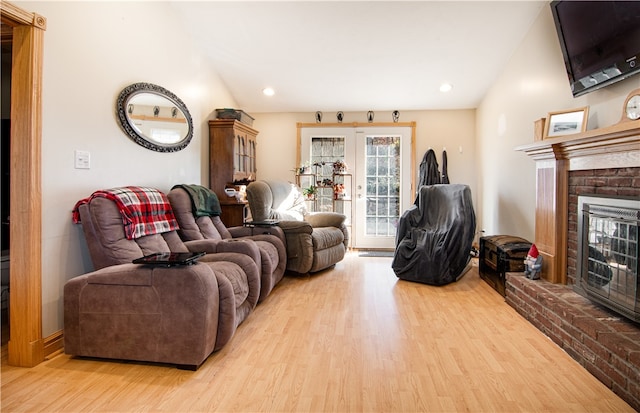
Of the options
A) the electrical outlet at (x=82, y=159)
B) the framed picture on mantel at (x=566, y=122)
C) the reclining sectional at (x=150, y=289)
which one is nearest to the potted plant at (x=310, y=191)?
the reclining sectional at (x=150, y=289)

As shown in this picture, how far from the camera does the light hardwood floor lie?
5.65 feet

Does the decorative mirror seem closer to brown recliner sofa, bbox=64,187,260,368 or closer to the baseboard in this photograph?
brown recliner sofa, bbox=64,187,260,368

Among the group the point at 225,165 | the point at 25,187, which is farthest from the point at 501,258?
the point at 25,187

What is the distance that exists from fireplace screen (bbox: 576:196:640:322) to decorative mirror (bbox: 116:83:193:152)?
128 inches

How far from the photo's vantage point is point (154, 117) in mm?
3332

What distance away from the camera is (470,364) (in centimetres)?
210

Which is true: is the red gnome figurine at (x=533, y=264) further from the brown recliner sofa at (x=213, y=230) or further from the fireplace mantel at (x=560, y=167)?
the brown recliner sofa at (x=213, y=230)

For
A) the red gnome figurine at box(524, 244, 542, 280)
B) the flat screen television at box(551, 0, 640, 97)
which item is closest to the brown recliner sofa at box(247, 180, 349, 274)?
the red gnome figurine at box(524, 244, 542, 280)

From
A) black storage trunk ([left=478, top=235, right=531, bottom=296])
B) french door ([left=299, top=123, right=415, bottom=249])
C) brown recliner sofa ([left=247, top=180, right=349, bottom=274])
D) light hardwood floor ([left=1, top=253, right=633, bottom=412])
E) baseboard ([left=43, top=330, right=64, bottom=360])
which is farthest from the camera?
french door ([left=299, top=123, right=415, bottom=249])

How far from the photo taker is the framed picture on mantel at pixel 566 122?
110 inches

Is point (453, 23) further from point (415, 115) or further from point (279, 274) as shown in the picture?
point (279, 274)

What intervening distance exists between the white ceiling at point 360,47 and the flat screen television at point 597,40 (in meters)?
0.84

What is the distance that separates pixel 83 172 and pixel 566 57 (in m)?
3.46

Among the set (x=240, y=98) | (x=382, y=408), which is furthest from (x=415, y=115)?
(x=382, y=408)
